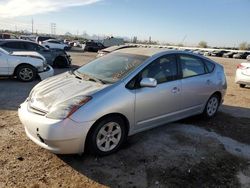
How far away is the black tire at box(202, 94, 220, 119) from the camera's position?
675 cm

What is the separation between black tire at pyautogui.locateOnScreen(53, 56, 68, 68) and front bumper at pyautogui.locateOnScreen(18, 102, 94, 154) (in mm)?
13057

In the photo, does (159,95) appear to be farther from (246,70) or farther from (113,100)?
(246,70)

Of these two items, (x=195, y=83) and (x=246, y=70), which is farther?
(x=246, y=70)

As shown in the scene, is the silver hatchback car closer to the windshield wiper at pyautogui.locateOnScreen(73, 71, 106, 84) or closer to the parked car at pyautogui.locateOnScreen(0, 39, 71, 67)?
the windshield wiper at pyautogui.locateOnScreen(73, 71, 106, 84)

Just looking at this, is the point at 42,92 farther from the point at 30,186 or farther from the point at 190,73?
the point at 190,73

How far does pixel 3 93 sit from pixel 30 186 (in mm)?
5746

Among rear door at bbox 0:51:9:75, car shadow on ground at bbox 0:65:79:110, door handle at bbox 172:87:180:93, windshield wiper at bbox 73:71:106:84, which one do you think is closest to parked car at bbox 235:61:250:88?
door handle at bbox 172:87:180:93

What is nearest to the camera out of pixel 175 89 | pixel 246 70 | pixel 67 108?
pixel 67 108

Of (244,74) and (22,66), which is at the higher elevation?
(22,66)

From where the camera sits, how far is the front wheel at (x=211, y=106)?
6.75 m

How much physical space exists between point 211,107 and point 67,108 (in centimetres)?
382

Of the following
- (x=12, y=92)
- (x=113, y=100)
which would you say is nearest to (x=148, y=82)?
(x=113, y=100)

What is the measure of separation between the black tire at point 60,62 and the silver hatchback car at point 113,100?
37.8 feet

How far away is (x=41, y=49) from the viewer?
16109 mm
